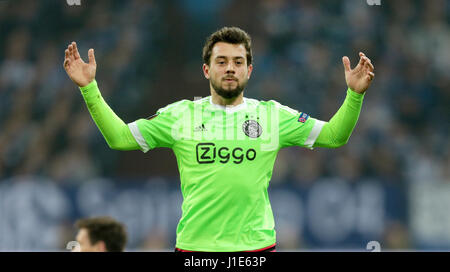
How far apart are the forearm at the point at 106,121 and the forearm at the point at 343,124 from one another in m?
1.19

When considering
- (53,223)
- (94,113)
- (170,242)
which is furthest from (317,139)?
(53,223)

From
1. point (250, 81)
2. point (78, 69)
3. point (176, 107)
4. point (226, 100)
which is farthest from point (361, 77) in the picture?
point (250, 81)

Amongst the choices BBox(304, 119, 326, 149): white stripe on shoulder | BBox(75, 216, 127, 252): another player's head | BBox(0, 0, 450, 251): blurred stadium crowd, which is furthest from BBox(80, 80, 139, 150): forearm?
BBox(0, 0, 450, 251): blurred stadium crowd

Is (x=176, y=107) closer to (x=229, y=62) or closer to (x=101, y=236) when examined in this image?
(x=229, y=62)

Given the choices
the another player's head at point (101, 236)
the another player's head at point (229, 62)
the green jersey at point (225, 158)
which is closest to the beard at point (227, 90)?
the another player's head at point (229, 62)

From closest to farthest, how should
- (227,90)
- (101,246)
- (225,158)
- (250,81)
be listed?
(225,158), (227,90), (101,246), (250,81)

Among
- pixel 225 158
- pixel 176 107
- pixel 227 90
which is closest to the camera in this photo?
pixel 225 158

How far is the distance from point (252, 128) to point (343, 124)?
55 centimetres

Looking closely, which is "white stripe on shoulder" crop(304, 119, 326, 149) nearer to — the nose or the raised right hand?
the nose

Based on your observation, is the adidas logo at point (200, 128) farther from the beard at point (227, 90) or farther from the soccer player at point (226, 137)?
the beard at point (227, 90)

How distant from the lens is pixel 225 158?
13.7 feet

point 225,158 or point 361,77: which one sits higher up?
point 361,77

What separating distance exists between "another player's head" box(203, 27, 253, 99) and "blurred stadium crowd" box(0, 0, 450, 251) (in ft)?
19.1

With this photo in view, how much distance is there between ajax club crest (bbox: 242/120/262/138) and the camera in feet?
14.0
